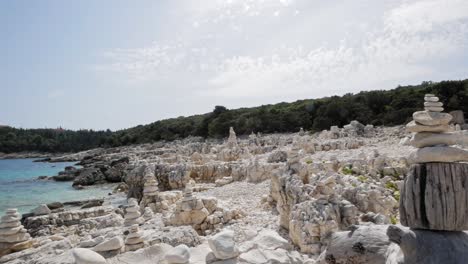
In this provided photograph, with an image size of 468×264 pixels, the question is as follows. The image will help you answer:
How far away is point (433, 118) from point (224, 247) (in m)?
3.81

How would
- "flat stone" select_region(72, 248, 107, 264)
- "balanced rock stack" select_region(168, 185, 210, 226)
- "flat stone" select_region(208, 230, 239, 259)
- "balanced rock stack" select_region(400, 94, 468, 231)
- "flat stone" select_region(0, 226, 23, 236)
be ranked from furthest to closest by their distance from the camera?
"balanced rock stack" select_region(168, 185, 210, 226)
"flat stone" select_region(0, 226, 23, 236)
"flat stone" select_region(72, 248, 107, 264)
"flat stone" select_region(208, 230, 239, 259)
"balanced rock stack" select_region(400, 94, 468, 231)

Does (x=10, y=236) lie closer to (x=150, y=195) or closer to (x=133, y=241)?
(x=133, y=241)

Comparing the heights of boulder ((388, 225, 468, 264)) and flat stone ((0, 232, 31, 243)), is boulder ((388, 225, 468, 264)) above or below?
above

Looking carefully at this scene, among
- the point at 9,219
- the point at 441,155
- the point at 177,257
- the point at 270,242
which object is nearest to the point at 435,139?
the point at 441,155

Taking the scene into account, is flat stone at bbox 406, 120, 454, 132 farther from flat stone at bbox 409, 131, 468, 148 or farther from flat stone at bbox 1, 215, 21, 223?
flat stone at bbox 1, 215, 21, 223

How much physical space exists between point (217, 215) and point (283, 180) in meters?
2.44

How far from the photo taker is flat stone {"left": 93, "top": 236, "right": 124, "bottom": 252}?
21.9ft

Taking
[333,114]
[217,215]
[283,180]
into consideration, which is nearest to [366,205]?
[283,180]

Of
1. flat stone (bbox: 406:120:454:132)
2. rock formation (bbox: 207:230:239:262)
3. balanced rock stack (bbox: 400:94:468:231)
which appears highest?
flat stone (bbox: 406:120:454:132)

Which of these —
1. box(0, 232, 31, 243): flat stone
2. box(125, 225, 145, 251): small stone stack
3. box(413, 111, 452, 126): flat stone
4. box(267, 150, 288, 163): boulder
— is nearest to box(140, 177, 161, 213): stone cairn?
box(0, 232, 31, 243): flat stone

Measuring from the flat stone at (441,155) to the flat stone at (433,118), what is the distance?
14.7 inches

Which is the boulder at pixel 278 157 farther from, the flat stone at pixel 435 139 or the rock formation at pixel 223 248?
the flat stone at pixel 435 139

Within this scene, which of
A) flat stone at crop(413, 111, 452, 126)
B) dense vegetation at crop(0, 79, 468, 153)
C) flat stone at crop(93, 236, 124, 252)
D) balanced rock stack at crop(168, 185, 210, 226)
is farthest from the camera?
dense vegetation at crop(0, 79, 468, 153)

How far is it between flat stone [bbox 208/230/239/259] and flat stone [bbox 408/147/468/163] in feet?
11.2
